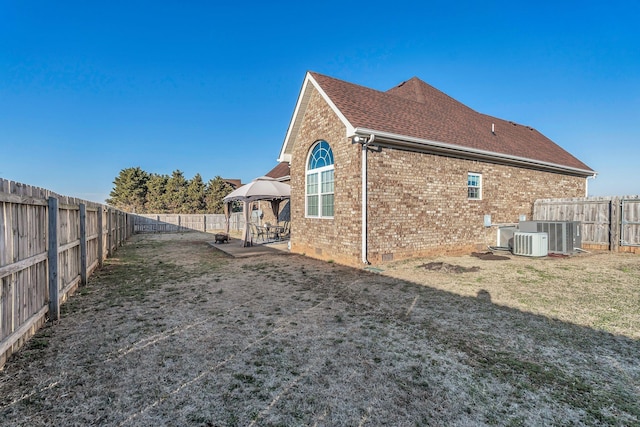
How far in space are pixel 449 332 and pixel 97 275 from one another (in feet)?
27.0

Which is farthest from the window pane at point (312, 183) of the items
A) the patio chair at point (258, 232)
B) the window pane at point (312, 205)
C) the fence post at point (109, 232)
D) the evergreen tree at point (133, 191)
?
the evergreen tree at point (133, 191)

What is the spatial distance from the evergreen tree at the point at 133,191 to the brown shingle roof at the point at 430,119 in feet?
115

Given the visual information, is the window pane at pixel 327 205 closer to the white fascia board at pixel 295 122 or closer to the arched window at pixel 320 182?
the arched window at pixel 320 182

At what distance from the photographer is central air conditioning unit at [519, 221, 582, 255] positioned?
1003 centimetres

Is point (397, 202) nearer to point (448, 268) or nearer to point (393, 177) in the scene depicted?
point (393, 177)

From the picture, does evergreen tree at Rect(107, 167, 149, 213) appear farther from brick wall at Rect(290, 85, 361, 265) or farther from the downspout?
the downspout

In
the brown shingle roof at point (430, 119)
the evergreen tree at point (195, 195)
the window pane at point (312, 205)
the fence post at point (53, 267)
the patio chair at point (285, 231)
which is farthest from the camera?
the evergreen tree at point (195, 195)

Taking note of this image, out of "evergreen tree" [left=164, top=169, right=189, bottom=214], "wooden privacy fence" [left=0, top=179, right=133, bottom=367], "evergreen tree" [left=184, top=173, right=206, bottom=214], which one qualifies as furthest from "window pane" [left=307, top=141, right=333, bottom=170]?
"evergreen tree" [left=164, top=169, right=189, bottom=214]

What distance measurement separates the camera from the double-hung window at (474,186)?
10.7 meters

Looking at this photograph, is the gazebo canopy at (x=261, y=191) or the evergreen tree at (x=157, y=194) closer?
the gazebo canopy at (x=261, y=191)

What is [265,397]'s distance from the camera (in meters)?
2.55

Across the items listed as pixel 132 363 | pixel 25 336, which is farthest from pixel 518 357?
pixel 25 336

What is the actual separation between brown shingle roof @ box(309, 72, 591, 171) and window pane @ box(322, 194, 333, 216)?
2.56m

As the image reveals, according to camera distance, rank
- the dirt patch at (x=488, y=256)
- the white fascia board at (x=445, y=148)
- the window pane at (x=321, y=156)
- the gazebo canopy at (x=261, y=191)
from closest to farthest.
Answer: the white fascia board at (x=445, y=148) → the dirt patch at (x=488, y=256) → the window pane at (x=321, y=156) → the gazebo canopy at (x=261, y=191)
